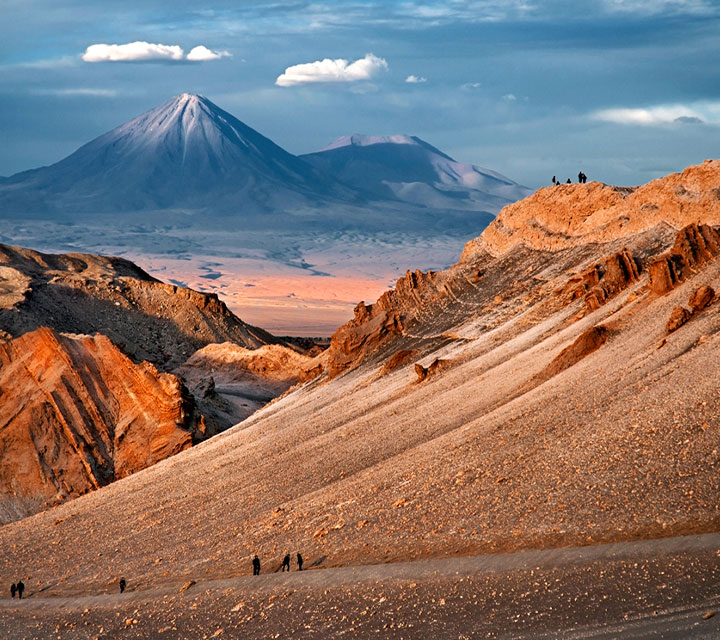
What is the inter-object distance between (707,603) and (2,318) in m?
45.7

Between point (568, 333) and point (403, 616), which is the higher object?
point (568, 333)

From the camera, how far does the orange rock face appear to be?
34406 millimetres

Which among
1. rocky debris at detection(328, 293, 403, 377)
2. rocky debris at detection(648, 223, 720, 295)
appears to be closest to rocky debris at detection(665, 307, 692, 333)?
rocky debris at detection(648, 223, 720, 295)

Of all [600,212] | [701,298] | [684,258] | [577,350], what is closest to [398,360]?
[600,212]

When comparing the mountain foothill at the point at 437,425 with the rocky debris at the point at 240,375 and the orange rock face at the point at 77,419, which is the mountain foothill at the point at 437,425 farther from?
the rocky debris at the point at 240,375

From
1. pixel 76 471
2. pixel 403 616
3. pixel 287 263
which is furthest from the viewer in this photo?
pixel 287 263

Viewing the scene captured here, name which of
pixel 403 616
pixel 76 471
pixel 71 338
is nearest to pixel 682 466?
pixel 403 616

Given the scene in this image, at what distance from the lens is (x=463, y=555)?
16.2 meters

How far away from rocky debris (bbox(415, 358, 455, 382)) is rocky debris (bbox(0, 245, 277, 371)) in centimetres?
2666

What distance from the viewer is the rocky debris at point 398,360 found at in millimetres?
32969

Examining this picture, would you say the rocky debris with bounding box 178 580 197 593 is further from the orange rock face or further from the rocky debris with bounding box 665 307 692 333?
the orange rock face

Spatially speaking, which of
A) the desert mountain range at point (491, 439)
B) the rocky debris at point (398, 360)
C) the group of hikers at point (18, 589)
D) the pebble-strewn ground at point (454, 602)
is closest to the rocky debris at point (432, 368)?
the desert mountain range at point (491, 439)

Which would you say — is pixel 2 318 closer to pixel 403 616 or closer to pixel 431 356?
pixel 431 356

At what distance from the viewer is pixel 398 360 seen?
3325 centimetres
